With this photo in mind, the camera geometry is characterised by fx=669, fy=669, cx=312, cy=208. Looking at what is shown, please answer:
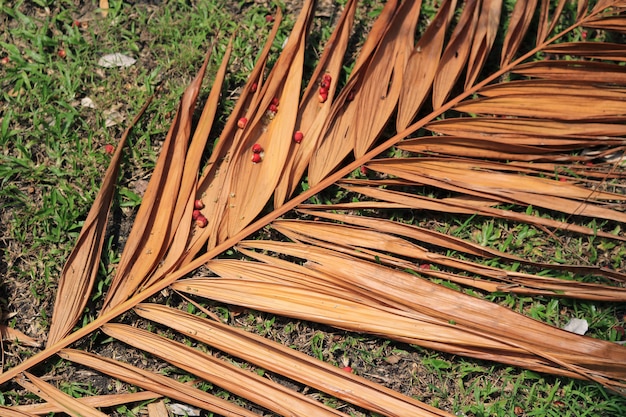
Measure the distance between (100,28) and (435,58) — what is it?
1.50 metres

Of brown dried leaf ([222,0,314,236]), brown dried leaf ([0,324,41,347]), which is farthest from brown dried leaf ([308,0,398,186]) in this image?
brown dried leaf ([0,324,41,347])

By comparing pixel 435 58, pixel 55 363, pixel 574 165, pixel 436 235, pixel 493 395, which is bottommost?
pixel 493 395

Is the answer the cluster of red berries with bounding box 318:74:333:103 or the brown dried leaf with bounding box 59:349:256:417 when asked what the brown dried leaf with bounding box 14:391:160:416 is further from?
the cluster of red berries with bounding box 318:74:333:103

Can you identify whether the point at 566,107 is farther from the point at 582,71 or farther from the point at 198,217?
the point at 198,217

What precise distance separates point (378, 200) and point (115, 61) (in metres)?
1.32

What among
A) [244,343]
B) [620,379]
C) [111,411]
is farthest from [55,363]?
[620,379]

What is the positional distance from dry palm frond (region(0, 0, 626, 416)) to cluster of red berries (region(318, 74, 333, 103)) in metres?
0.03

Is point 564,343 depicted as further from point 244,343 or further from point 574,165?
point 244,343

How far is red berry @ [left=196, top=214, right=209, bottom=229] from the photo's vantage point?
2439 mm

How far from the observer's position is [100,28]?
3006 mm

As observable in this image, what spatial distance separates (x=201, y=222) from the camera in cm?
244

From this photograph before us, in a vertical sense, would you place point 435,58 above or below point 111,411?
above

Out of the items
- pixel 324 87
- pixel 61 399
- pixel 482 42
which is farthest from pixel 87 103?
pixel 482 42

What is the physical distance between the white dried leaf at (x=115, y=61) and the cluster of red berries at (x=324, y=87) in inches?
36.4
